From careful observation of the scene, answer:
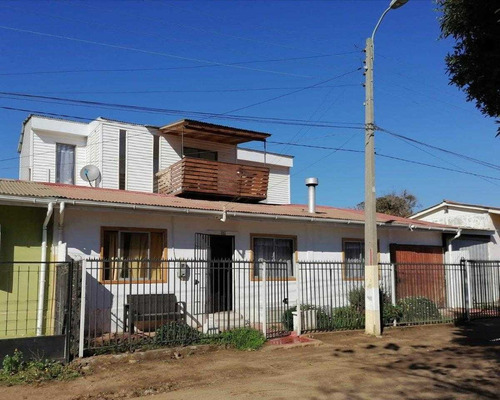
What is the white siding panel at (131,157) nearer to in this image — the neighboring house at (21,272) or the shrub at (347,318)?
the neighboring house at (21,272)

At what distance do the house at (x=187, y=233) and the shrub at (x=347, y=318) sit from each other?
752 mm

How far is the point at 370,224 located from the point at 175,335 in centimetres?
562

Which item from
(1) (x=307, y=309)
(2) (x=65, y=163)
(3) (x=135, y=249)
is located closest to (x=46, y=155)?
(2) (x=65, y=163)

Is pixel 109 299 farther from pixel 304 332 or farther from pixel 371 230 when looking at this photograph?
pixel 371 230

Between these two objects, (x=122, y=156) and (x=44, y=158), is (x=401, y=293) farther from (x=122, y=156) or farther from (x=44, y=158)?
(x=44, y=158)

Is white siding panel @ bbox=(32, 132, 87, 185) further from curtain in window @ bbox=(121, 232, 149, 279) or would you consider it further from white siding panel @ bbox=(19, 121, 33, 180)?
curtain in window @ bbox=(121, 232, 149, 279)

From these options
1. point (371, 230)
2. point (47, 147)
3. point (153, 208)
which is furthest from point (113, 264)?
point (47, 147)

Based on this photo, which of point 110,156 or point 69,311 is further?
point 110,156

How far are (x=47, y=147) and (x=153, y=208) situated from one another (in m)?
10.00

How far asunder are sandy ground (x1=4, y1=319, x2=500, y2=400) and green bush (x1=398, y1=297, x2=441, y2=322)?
2524 mm

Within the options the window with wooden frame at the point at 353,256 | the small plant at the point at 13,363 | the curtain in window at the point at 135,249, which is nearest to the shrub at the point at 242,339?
the curtain in window at the point at 135,249

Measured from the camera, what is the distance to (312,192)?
16953mm

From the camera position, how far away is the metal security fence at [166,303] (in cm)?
1075

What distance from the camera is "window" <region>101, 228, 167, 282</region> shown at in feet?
39.9
